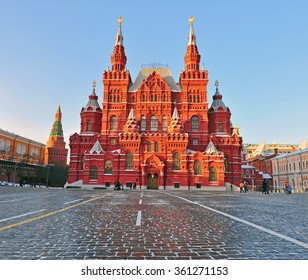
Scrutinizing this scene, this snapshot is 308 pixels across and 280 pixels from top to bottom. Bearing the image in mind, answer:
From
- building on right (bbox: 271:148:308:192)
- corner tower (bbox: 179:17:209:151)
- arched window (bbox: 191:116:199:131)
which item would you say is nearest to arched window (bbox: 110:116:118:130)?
corner tower (bbox: 179:17:209:151)

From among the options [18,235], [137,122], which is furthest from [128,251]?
[137,122]

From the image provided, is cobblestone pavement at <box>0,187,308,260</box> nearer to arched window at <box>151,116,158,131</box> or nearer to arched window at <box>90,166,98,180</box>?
arched window at <box>90,166,98,180</box>

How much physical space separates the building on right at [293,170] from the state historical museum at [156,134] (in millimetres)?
18026

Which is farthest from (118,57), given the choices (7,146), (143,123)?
(7,146)

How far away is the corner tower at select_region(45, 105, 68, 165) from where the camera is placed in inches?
4306

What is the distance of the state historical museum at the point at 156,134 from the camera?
4706 cm

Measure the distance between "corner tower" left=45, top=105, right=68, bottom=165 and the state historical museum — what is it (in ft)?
199

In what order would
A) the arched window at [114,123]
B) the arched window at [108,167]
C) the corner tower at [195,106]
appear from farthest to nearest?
the arched window at [114,123], the corner tower at [195,106], the arched window at [108,167]

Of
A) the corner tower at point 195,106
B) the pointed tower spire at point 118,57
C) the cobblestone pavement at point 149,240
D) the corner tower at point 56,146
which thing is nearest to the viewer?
the cobblestone pavement at point 149,240

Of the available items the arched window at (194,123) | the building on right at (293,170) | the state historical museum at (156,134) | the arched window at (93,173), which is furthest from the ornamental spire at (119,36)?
the building on right at (293,170)

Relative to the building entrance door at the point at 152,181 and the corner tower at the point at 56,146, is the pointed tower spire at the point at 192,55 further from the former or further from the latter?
the corner tower at the point at 56,146

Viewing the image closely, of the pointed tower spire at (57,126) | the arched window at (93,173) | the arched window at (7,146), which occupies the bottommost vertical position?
the arched window at (93,173)

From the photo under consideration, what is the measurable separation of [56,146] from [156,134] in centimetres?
7561

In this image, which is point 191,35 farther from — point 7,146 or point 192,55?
point 7,146
